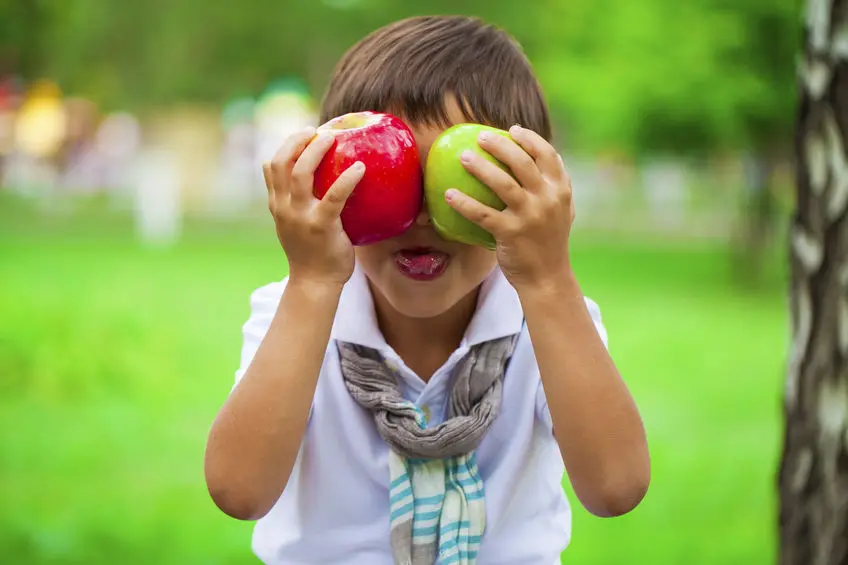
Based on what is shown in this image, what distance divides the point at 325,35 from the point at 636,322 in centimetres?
2299

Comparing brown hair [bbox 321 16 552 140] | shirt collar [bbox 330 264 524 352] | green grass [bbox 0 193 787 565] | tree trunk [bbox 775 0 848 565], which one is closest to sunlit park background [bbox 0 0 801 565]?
→ green grass [bbox 0 193 787 565]

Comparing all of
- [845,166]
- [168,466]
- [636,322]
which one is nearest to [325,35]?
[636,322]

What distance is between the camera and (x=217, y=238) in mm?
20422

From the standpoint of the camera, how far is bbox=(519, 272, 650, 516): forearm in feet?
5.71

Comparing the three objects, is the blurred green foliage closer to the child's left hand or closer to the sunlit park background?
the sunlit park background

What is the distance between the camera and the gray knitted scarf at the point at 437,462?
1.85 meters

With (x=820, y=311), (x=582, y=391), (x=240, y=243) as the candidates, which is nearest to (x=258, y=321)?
(x=582, y=391)

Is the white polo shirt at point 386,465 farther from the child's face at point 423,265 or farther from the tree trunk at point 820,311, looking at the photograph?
the tree trunk at point 820,311

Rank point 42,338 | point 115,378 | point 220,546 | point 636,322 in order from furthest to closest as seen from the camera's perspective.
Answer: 1. point 636,322
2. point 42,338
3. point 115,378
4. point 220,546

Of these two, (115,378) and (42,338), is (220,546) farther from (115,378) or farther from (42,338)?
(42,338)

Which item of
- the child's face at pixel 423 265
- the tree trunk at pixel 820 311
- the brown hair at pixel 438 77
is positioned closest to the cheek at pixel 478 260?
the child's face at pixel 423 265

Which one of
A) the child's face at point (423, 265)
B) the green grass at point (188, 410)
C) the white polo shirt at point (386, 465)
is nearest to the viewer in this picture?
the child's face at point (423, 265)

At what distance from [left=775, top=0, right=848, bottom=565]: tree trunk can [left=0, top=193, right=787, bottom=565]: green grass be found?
6.10 feet

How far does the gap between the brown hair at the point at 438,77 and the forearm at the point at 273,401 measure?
41 centimetres
